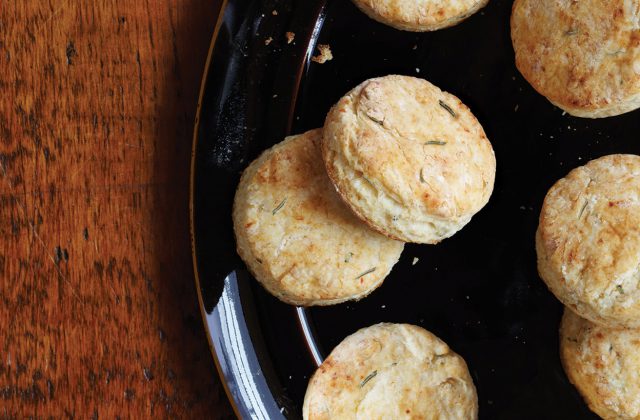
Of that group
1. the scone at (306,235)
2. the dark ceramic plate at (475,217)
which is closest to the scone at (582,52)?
the dark ceramic plate at (475,217)

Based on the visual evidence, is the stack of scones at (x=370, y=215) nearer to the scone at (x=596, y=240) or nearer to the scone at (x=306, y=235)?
the scone at (x=306, y=235)

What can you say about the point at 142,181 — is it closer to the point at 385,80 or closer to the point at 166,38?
the point at 166,38

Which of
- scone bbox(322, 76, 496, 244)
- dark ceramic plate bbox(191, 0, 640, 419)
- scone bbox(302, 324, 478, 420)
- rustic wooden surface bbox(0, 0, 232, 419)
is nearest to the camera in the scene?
scone bbox(322, 76, 496, 244)

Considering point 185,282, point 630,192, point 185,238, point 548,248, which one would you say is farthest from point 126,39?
point 630,192

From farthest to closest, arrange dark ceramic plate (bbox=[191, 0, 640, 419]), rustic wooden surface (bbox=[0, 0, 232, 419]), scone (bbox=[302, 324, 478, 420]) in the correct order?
1. rustic wooden surface (bbox=[0, 0, 232, 419])
2. dark ceramic plate (bbox=[191, 0, 640, 419])
3. scone (bbox=[302, 324, 478, 420])

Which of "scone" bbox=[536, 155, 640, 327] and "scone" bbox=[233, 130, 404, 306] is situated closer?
"scone" bbox=[536, 155, 640, 327]

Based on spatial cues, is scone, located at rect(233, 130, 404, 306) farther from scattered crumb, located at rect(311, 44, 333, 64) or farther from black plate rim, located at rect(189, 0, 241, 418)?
scattered crumb, located at rect(311, 44, 333, 64)

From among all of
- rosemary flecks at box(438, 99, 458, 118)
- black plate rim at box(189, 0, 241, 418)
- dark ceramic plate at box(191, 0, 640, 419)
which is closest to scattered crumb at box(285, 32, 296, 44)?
dark ceramic plate at box(191, 0, 640, 419)
